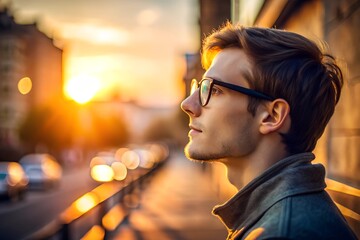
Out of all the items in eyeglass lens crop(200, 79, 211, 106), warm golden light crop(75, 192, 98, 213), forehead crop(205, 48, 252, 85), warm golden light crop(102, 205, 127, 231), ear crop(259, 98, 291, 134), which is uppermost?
forehead crop(205, 48, 252, 85)

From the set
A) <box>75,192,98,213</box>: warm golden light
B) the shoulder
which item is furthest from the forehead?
<box>75,192,98,213</box>: warm golden light

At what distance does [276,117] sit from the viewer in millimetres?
1993

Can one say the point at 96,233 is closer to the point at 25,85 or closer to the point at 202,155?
the point at 202,155

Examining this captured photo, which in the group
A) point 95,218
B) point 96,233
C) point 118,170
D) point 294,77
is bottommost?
point 118,170

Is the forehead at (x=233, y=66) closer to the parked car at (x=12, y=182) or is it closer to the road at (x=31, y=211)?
the road at (x=31, y=211)

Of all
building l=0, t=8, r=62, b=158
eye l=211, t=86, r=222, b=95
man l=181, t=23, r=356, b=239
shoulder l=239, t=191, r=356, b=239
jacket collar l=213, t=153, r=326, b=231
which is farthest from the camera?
building l=0, t=8, r=62, b=158

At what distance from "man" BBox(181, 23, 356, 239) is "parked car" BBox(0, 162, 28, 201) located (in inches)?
945

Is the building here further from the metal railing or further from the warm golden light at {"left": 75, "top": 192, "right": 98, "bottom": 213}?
the warm golden light at {"left": 75, "top": 192, "right": 98, "bottom": 213}

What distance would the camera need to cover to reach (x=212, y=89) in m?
2.10

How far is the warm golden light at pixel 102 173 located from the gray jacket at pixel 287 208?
1411 inches

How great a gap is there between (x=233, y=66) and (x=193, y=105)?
0.70 ft

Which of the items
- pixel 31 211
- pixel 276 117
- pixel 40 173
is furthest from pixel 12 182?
pixel 276 117

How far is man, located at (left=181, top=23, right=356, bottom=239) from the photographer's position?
1843 mm

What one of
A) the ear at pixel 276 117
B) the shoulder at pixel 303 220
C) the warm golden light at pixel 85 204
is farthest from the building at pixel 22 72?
the shoulder at pixel 303 220
